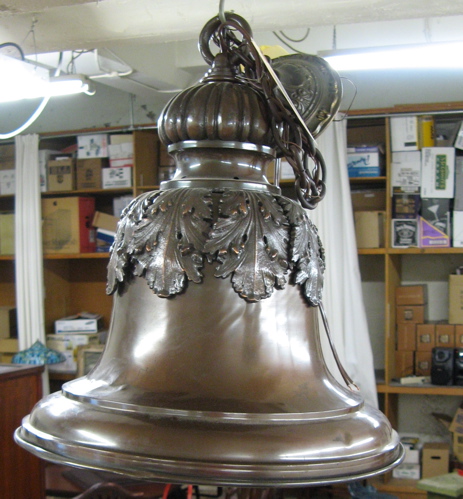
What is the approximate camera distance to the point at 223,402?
66 cm

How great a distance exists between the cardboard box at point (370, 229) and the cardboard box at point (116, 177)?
1.52 metres

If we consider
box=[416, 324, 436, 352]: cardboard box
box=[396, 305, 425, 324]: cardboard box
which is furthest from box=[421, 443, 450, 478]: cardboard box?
box=[396, 305, 425, 324]: cardboard box

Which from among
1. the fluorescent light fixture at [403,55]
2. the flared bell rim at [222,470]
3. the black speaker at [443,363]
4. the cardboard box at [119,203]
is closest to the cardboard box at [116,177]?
the cardboard box at [119,203]

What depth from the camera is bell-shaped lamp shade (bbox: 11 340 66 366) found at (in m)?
4.51

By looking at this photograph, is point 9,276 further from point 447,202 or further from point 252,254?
point 252,254

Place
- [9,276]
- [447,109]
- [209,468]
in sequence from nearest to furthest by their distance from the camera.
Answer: [209,468] → [447,109] → [9,276]

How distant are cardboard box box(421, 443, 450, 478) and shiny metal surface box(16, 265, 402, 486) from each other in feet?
11.9

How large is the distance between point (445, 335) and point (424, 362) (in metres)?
0.21

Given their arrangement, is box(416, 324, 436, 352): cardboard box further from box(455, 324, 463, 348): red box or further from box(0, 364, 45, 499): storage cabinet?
box(0, 364, 45, 499): storage cabinet

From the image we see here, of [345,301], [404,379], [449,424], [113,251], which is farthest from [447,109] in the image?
[113,251]

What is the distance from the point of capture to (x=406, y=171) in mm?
4113

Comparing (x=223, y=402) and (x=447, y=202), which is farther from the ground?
(x=447, y=202)

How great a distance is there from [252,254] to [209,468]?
8.6 inches

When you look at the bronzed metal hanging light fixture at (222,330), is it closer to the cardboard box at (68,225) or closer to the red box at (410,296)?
the red box at (410,296)
